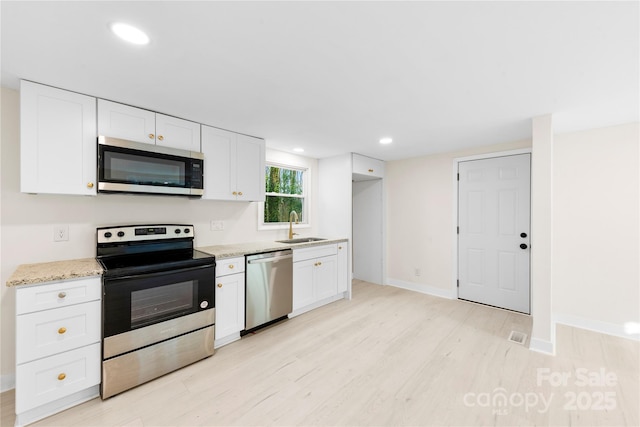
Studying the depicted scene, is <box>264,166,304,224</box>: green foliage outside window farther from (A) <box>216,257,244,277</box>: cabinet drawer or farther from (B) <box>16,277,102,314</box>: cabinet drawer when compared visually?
(B) <box>16,277,102,314</box>: cabinet drawer

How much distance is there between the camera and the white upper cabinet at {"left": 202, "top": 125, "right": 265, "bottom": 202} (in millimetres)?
2930

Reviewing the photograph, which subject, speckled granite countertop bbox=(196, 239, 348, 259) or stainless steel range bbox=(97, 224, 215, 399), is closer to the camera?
stainless steel range bbox=(97, 224, 215, 399)

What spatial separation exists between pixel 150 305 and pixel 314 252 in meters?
2.00

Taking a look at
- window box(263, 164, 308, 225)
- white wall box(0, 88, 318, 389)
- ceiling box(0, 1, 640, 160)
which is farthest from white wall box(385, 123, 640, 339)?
white wall box(0, 88, 318, 389)

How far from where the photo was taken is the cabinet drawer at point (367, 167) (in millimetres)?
4371

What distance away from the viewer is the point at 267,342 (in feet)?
9.31

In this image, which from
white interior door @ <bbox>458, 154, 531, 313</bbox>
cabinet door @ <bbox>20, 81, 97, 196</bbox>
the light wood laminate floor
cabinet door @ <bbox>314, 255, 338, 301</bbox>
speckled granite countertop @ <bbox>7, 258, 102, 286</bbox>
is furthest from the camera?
cabinet door @ <bbox>314, 255, 338, 301</bbox>

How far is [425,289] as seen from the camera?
4.54 meters

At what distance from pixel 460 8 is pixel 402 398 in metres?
2.41

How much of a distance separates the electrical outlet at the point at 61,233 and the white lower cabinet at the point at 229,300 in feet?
4.04

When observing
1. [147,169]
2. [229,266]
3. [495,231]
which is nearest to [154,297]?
[229,266]

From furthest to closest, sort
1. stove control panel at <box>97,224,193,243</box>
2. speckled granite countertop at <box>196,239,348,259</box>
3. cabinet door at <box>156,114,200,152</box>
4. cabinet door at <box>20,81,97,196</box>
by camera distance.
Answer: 1. speckled granite countertop at <box>196,239,348,259</box>
2. cabinet door at <box>156,114,200,152</box>
3. stove control panel at <box>97,224,193,243</box>
4. cabinet door at <box>20,81,97,196</box>

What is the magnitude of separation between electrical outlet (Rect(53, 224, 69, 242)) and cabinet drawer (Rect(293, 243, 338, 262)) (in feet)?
7.06

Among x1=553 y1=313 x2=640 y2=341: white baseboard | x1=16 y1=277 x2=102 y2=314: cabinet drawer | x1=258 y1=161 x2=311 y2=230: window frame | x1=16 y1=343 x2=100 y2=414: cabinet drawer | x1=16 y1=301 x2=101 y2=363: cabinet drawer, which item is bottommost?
x1=553 y1=313 x2=640 y2=341: white baseboard
